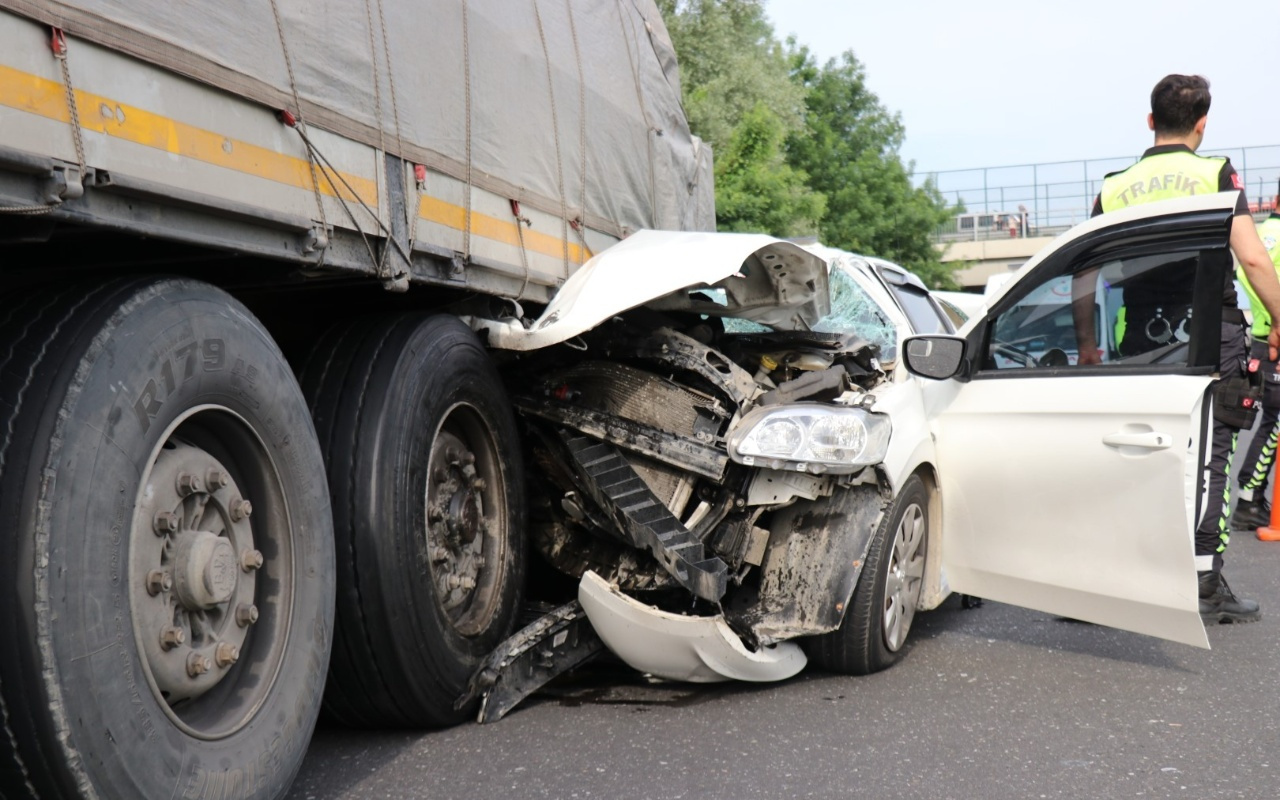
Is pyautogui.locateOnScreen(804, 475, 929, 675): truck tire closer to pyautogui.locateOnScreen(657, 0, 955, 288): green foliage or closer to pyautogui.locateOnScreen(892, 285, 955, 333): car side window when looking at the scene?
pyautogui.locateOnScreen(892, 285, 955, 333): car side window

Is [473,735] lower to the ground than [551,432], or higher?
lower

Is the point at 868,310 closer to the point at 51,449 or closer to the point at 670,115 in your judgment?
the point at 670,115

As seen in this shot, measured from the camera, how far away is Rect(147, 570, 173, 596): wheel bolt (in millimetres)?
2676

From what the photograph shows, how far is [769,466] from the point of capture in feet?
14.3

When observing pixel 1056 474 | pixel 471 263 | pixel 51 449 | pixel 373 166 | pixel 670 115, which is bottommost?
pixel 1056 474

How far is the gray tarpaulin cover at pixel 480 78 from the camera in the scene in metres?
2.88

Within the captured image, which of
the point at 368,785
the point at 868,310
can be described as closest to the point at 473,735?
the point at 368,785

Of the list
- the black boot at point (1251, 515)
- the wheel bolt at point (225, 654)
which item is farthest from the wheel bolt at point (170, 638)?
the black boot at point (1251, 515)

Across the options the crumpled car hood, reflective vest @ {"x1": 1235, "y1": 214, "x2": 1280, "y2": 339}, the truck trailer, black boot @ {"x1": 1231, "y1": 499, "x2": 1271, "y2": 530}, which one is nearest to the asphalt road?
the truck trailer

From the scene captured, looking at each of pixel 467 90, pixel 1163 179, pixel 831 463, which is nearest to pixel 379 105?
pixel 467 90

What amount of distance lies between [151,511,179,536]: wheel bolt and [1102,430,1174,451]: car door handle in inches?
132

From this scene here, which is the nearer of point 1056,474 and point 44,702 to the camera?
point 44,702

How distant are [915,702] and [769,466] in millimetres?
1033

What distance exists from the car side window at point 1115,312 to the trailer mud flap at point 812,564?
997mm
